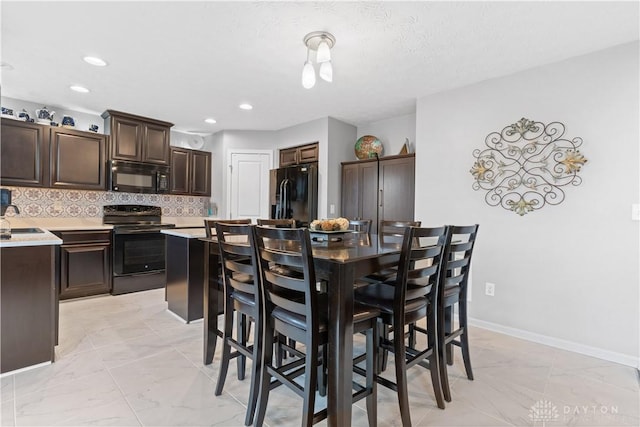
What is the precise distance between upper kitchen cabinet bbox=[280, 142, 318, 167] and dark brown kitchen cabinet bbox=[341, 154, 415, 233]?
47 cm

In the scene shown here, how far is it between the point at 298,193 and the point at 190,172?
6.15ft

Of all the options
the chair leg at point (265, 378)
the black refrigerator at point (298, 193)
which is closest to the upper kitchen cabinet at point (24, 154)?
the black refrigerator at point (298, 193)

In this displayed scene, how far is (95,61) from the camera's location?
2711 mm

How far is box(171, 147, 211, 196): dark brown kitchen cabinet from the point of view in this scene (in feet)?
15.7

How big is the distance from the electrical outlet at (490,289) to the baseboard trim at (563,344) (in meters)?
0.28

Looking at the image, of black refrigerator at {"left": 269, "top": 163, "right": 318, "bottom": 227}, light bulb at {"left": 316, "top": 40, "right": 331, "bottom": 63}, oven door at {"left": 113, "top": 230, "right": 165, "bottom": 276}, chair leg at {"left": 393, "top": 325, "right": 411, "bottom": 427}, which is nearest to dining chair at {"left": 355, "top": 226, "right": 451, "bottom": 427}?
chair leg at {"left": 393, "top": 325, "right": 411, "bottom": 427}

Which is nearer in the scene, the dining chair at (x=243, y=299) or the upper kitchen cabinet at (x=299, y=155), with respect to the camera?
the dining chair at (x=243, y=299)

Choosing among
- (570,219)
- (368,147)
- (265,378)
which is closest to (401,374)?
(265,378)

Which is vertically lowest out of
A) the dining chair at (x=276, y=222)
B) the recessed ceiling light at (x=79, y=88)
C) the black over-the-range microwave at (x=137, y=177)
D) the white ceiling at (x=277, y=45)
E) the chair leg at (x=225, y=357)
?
the chair leg at (x=225, y=357)

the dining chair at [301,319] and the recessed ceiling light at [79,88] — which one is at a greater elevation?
the recessed ceiling light at [79,88]

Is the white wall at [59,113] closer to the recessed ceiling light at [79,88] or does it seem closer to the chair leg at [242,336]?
the recessed ceiling light at [79,88]

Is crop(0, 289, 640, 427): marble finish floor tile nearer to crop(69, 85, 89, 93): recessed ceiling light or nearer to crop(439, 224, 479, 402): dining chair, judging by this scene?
crop(439, 224, 479, 402): dining chair

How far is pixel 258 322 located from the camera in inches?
59.8

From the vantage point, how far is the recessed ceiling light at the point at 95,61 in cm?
Answer: 265
